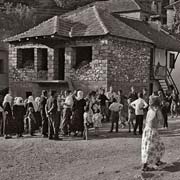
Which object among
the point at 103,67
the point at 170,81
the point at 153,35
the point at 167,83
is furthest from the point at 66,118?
the point at 170,81

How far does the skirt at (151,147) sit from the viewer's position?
7914 millimetres

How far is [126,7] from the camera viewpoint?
125 feet

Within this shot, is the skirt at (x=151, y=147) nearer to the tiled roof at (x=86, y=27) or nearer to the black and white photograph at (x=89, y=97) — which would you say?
the black and white photograph at (x=89, y=97)

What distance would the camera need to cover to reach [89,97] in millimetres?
14703

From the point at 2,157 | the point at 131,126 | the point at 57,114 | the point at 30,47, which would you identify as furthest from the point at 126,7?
the point at 2,157

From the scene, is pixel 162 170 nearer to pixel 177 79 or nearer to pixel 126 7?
pixel 177 79

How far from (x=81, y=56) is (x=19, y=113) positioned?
9848 millimetres

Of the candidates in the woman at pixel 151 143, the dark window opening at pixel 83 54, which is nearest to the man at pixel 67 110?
the woman at pixel 151 143

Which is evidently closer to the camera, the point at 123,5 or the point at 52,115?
the point at 52,115

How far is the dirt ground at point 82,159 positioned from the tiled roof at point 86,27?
879 centimetres

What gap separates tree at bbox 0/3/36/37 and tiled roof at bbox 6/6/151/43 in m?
15.2

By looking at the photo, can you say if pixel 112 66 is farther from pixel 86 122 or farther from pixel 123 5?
pixel 123 5

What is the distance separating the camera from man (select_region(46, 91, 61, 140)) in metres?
12.3

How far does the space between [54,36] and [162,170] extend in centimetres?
1376
